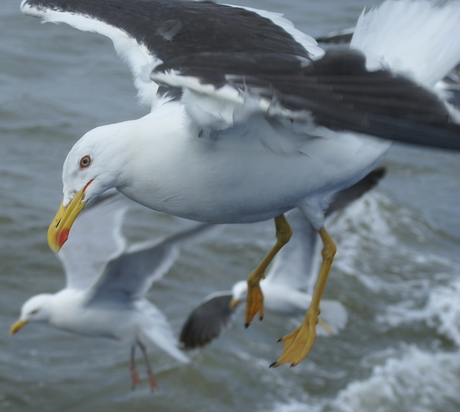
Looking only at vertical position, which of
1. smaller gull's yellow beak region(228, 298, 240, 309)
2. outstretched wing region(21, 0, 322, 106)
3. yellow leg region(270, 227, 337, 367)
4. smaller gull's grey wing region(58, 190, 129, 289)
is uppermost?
outstretched wing region(21, 0, 322, 106)

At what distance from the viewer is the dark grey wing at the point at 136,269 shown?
19.4ft

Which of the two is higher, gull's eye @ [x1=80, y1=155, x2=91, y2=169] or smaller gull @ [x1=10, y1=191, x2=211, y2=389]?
gull's eye @ [x1=80, y1=155, x2=91, y2=169]

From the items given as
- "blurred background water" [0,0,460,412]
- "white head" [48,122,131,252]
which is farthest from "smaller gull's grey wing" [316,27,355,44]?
"blurred background water" [0,0,460,412]

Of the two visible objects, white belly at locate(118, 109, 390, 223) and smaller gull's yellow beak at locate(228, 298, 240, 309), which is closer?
white belly at locate(118, 109, 390, 223)

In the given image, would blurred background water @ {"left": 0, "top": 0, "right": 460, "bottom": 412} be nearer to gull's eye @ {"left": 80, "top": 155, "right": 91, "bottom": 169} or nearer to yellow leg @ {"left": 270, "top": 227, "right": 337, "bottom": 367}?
yellow leg @ {"left": 270, "top": 227, "right": 337, "bottom": 367}

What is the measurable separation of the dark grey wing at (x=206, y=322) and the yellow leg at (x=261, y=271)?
7.27ft

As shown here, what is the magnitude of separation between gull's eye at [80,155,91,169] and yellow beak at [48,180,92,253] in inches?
3.3

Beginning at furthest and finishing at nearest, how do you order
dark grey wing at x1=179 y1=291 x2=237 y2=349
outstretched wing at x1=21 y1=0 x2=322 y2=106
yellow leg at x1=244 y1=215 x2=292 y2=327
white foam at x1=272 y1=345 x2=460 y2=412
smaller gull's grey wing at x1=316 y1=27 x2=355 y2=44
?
dark grey wing at x1=179 y1=291 x2=237 y2=349
white foam at x1=272 y1=345 x2=460 y2=412
smaller gull's grey wing at x1=316 y1=27 x2=355 y2=44
yellow leg at x1=244 y1=215 x2=292 y2=327
outstretched wing at x1=21 y1=0 x2=322 y2=106

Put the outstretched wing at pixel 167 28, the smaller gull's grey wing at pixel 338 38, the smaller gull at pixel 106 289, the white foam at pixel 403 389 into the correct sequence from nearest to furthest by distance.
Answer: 1. the outstretched wing at pixel 167 28
2. the smaller gull's grey wing at pixel 338 38
3. the smaller gull at pixel 106 289
4. the white foam at pixel 403 389

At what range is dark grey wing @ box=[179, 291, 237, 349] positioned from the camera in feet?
21.5

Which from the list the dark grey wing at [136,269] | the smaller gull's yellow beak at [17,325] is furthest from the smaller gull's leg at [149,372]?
the smaller gull's yellow beak at [17,325]

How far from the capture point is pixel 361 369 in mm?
6645

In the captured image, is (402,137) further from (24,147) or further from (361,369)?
(24,147)

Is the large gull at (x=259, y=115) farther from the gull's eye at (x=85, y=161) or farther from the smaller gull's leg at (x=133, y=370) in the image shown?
the smaller gull's leg at (x=133, y=370)
